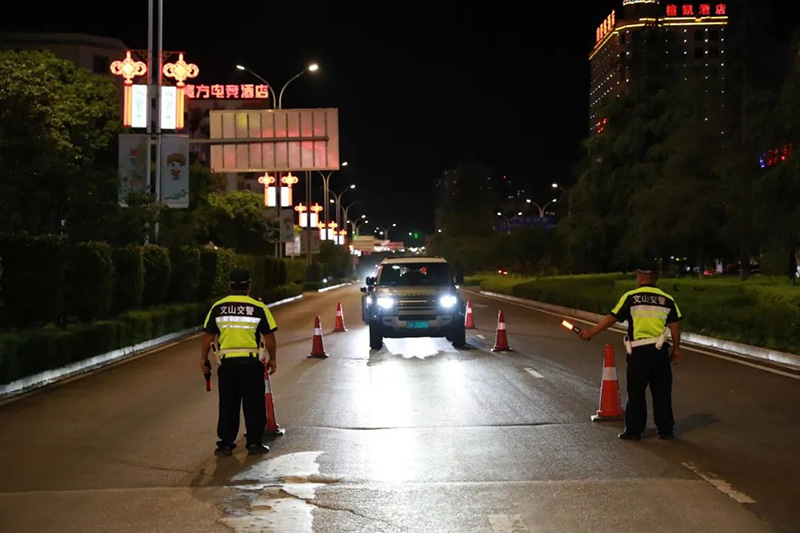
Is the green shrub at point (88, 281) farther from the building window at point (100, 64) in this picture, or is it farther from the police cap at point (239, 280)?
the building window at point (100, 64)

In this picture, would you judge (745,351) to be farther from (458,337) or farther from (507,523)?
(507,523)

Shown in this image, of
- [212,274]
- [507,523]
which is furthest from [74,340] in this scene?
[212,274]

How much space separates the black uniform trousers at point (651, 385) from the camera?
411 inches

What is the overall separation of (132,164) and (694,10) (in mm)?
157625

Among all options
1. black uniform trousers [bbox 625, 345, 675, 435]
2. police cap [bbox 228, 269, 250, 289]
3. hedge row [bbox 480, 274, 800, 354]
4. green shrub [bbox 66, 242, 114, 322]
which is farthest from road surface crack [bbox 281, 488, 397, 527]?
green shrub [bbox 66, 242, 114, 322]

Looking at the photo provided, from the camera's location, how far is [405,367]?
18328 millimetres

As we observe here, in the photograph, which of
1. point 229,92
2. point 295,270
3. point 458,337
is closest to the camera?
point 458,337

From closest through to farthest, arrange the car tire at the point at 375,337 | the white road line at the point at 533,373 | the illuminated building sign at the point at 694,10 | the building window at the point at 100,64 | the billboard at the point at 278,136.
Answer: the white road line at the point at 533,373
the car tire at the point at 375,337
the billboard at the point at 278,136
the building window at the point at 100,64
the illuminated building sign at the point at 694,10

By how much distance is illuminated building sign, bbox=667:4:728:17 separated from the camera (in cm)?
17225

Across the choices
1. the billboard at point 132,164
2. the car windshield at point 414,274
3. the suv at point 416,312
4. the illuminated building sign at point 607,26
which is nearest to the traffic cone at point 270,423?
the suv at point 416,312

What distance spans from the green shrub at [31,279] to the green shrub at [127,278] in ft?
14.6

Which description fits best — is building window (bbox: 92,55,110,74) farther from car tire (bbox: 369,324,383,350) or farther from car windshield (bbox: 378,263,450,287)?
car tire (bbox: 369,324,383,350)

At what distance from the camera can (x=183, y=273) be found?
3203 cm

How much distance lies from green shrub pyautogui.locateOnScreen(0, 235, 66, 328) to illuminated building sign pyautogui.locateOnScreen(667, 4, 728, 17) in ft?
547
